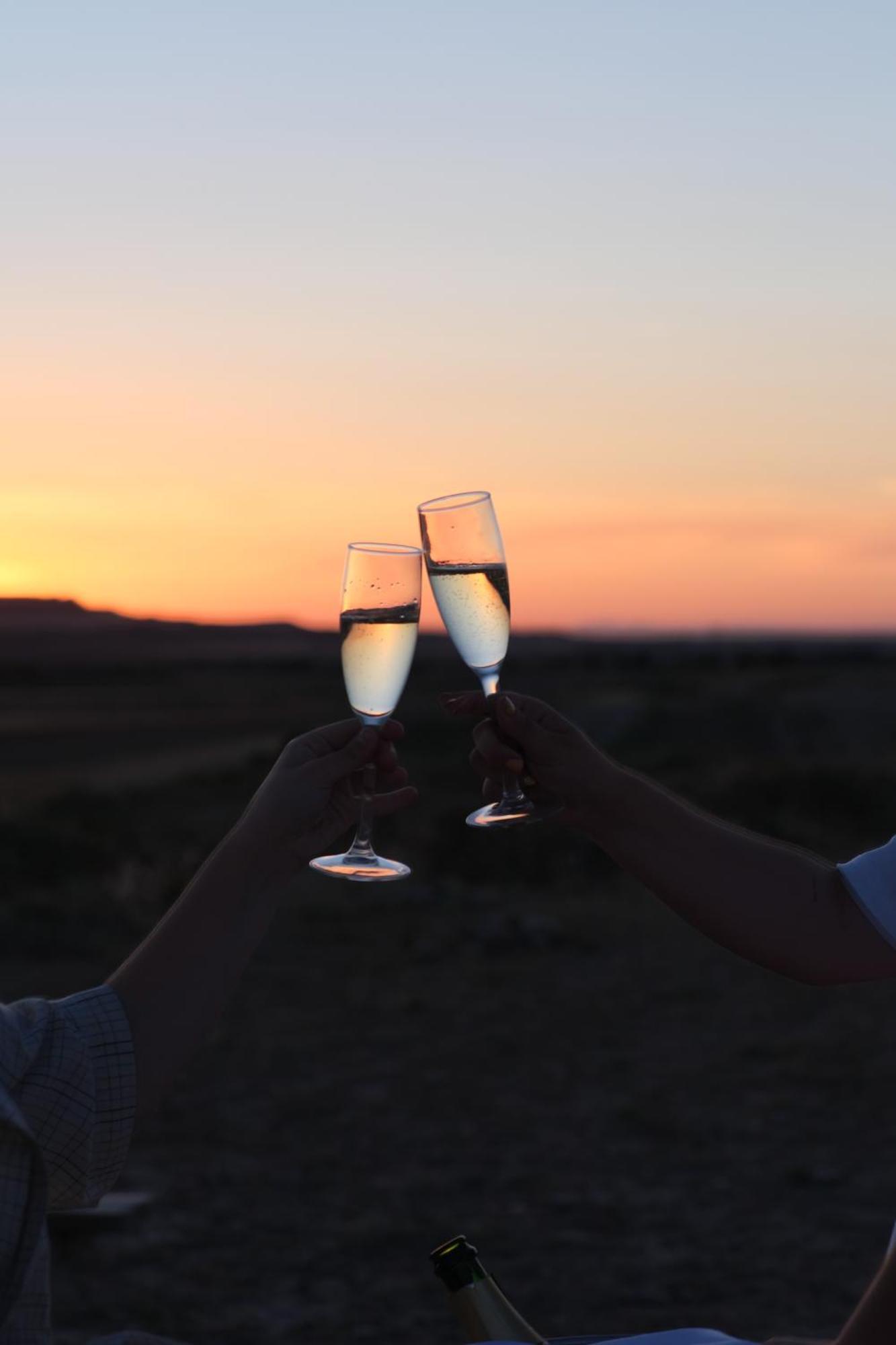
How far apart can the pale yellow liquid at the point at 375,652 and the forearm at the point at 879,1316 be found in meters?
1.15

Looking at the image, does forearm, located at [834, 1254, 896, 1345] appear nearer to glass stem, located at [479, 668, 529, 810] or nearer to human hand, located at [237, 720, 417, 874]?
human hand, located at [237, 720, 417, 874]

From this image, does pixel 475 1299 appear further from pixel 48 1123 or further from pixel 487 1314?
pixel 48 1123

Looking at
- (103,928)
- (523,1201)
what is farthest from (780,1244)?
(103,928)

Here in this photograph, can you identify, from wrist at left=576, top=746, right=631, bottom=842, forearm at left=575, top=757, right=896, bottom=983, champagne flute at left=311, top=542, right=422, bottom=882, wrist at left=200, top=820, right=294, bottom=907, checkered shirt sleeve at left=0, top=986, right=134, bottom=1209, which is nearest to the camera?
checkered shirt sleeve at left=0, top=986, right=134, bottom=1209

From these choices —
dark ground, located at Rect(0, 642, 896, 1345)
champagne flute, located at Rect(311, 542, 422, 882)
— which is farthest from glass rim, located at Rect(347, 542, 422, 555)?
dark ground, located at Rect(0, 642, 896, 1345)

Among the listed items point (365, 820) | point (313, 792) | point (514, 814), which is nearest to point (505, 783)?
point (514, 814)

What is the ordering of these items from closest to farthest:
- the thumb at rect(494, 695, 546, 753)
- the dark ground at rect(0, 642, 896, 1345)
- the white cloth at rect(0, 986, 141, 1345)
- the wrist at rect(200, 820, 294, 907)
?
the white cloth at rect(0, 986, 141, 1345)
the wrist at rect(200, 820, 294, 907)
the thumb at rect(494, 695, 546, 753)
the dark ground at rect(0, 642, 896, 1345)

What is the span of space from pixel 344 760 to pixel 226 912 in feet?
1.04

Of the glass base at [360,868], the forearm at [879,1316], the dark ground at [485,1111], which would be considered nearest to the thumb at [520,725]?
the glass base at [360,868]

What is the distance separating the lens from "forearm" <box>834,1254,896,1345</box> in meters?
1.69

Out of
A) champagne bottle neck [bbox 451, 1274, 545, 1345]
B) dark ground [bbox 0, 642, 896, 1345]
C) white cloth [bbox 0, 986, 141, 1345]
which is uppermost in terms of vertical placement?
white cloth [bbox 0, 986, 141, 1345]

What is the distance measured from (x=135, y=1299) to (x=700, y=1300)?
1793 mm

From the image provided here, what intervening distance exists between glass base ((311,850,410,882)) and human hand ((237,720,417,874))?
0.25m

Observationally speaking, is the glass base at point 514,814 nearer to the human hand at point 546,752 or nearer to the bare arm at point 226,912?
the human hand at point 546,752
